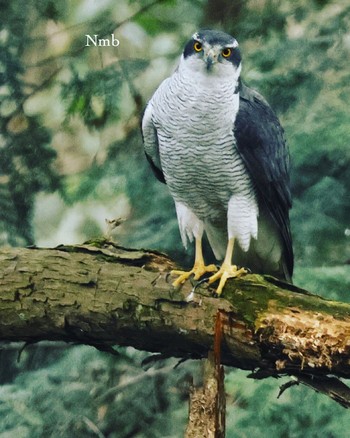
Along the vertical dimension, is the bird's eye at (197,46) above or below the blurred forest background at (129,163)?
above

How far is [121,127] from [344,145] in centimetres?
87

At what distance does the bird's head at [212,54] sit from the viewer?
2025 millimetres

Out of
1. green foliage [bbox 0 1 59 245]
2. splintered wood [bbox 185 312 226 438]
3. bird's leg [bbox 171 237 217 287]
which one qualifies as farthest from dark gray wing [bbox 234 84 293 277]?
green foliage [bbox 0 1 59 245]

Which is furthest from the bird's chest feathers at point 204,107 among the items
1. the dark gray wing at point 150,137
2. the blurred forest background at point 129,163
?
the blurred forest background at point 129,163

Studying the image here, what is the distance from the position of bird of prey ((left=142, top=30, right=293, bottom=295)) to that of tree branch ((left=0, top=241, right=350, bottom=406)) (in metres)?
0.09

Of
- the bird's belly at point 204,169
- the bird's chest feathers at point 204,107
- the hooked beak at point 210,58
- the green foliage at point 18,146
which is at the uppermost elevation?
the hooked beak at point 210,58

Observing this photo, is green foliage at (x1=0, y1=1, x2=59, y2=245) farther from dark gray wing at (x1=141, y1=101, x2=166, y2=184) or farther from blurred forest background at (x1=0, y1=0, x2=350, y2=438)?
dark gray wing at (x1=141, y1=101, x2=166, y2=184)

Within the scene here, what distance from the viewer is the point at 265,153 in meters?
2.15

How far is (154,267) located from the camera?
79.7 inches

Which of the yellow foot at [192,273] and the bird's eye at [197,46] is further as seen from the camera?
the bird's eye at [197,46]

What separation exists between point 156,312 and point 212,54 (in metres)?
0.68

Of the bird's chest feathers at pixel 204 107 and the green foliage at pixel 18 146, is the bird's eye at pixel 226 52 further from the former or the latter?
the green foliage at pixel 18 146

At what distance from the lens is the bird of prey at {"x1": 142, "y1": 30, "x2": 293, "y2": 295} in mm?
2055

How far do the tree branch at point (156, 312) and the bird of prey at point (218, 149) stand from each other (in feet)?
0.29
